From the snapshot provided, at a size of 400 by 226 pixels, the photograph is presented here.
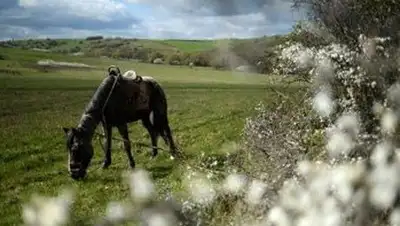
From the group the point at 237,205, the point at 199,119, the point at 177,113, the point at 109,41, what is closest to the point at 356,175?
the point at 237,205

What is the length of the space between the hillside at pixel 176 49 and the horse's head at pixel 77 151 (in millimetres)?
3528

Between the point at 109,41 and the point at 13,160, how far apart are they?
6769 cm

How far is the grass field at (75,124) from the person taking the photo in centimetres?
1454

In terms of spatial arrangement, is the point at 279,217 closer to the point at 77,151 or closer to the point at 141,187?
the point at 141,187

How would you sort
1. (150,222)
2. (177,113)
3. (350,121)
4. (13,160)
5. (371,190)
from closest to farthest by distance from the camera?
(150,222) < (371,190) < (350,121) < (13,160) < (177,113)

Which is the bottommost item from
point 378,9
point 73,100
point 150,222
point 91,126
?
point 73,100

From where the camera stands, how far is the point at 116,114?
1777 centimetres

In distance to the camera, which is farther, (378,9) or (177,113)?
(177,113)

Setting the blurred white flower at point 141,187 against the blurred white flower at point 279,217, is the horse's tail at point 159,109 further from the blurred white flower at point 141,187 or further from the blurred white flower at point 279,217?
the blurred white flower at point 141,187

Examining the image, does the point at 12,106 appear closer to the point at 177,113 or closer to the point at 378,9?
the point at 177,113

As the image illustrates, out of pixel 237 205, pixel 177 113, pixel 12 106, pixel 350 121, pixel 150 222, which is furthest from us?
pixel 12 106

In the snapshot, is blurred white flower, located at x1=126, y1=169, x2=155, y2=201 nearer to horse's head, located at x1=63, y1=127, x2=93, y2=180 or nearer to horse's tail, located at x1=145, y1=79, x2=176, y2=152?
horse's head, located at x1=63, y1=127, x2=93, y2=180

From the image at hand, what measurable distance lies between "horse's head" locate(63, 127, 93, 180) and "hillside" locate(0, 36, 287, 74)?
3528 mm

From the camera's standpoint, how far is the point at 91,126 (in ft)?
52.1
